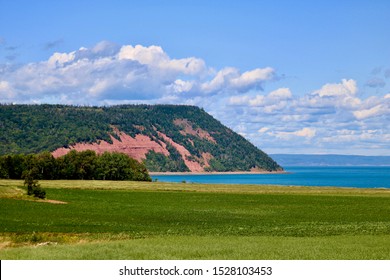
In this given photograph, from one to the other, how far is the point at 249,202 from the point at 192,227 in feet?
110

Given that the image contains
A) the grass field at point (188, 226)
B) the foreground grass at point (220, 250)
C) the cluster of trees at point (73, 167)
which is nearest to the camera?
the foreground grass at point (220, 250)

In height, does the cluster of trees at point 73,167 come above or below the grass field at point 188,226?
above

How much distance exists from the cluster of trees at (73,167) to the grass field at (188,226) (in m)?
36.2

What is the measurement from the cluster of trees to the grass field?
36189mm

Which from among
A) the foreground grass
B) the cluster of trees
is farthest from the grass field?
the cluster of trees

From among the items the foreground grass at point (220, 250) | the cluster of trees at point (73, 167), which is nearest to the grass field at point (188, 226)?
the foreground grass at point (220, 250)

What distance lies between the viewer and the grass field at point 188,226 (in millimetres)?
30234

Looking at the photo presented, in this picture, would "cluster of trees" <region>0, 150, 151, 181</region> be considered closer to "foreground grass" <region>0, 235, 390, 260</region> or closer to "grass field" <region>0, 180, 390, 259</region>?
"grass field" <region>0, 180, 390, 259</region>

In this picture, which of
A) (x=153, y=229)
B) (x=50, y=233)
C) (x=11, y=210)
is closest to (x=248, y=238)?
(x=153, y=229)

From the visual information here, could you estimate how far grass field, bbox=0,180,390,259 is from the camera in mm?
30234

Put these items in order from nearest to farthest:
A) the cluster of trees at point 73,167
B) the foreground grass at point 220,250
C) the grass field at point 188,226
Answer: the foreground grass at point 220,250 < the grass field at point 188,226 < the cluster of trees at point 73,167

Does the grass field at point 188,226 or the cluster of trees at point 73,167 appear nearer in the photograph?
the grass field at point 188,226

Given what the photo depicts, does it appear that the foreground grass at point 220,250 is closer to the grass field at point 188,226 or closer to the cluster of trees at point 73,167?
the grass field at point 188,226
